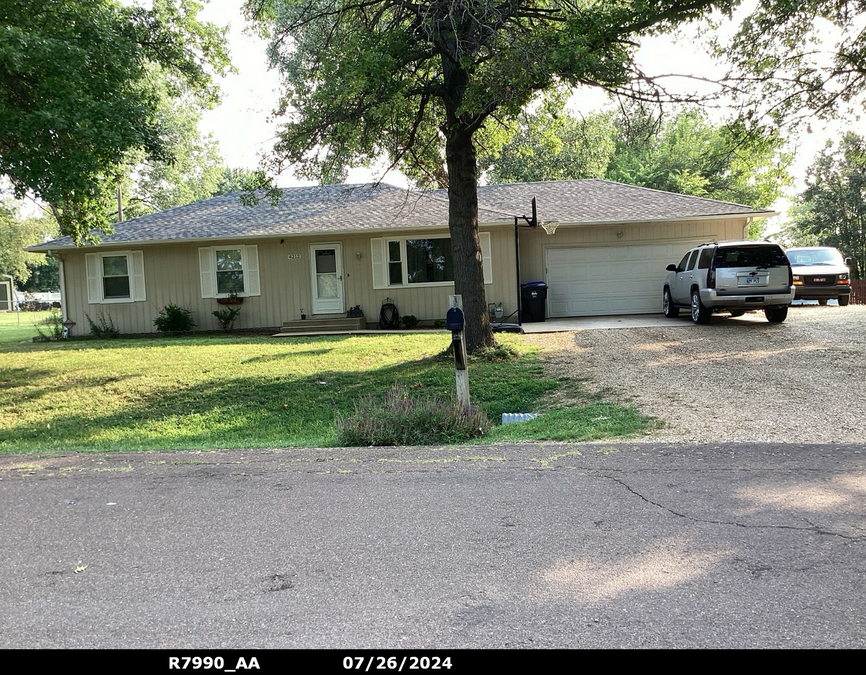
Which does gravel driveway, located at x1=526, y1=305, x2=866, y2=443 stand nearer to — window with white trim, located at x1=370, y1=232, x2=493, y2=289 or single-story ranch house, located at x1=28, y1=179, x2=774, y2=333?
single-story ranch house, located at x1=28, y1=179, x2=774, y2=333

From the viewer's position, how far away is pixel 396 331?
18.3 metres

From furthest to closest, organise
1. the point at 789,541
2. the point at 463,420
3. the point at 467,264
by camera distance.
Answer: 1. the point at 467,264
2. the point at 463,420
3. the point at 789,541

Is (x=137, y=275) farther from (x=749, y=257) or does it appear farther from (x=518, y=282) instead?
(x=749, y=257)

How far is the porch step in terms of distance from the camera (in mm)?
19312

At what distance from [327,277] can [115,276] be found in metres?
6.33

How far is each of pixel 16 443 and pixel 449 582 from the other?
26.3 ft

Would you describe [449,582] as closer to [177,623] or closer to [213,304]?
[177,623]

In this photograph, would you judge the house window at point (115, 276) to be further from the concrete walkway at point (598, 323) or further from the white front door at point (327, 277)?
Answer: the concrete walkway at point (598, 323)

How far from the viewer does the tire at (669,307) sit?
1827cm

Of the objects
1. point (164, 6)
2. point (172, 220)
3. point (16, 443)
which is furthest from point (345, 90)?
point (172, 220)

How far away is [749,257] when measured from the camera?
584 inches

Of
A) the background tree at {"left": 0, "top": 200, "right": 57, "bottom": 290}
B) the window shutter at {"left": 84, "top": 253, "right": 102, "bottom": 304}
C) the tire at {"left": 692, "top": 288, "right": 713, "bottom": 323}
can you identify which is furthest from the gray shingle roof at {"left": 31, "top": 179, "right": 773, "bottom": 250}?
the background tree at {"left": 0, "top": 200, "right": 57, "bottom": 290}

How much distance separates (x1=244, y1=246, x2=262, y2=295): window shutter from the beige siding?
12cm

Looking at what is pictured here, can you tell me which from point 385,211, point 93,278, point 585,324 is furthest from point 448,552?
point 93,278
